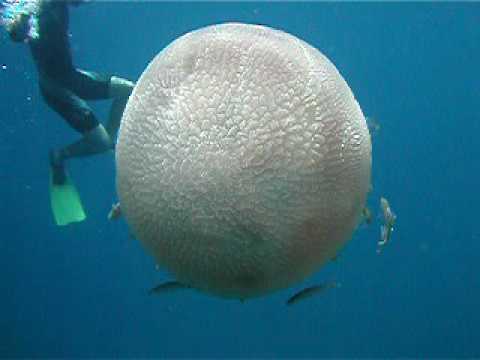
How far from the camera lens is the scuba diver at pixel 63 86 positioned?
18.7ft

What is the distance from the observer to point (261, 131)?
1.92 metres

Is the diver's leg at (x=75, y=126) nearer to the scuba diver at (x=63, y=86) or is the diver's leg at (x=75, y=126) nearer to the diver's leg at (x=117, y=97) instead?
the scuba diver at (x=63, y=86)

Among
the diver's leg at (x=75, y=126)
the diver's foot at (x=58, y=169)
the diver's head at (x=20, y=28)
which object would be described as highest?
the diver's head at (x=20, y=28)

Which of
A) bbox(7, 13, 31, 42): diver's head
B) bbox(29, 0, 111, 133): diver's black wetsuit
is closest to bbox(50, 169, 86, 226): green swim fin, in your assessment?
bbox(29, 0, 111, 133): diver's black wetsuit

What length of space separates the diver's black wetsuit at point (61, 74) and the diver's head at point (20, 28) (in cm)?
12

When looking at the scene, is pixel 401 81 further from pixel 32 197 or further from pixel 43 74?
pixel 32 197

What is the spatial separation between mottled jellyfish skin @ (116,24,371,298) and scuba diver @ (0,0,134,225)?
3.68 m

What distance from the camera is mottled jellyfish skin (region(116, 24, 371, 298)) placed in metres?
1.93

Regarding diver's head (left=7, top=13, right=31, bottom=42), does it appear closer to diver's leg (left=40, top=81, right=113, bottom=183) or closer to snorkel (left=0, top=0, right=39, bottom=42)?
snorkel (left=0, top=0, right=39, bottom=42)

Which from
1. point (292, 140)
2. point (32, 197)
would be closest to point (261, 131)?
point (292, 140)

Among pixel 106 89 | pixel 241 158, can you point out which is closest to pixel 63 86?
pixel 106 89

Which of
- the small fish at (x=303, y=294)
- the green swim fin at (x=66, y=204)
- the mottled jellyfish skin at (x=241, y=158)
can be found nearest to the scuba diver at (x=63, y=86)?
the green swim fin at (x=66, y=204)

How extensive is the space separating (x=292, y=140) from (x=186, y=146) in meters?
0.37

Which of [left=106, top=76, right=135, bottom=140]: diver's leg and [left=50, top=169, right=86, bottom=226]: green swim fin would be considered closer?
[left=50, top=169, right=86, bottom=226]: green swim fin
